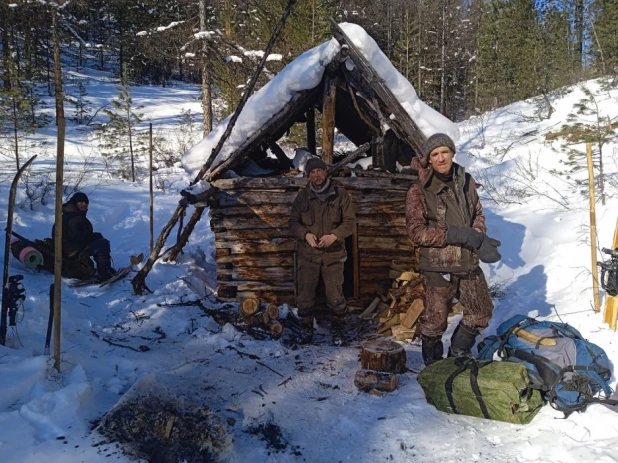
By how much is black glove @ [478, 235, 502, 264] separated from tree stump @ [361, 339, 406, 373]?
4.06 feet

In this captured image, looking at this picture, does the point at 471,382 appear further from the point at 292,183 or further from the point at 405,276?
the point at 292,183

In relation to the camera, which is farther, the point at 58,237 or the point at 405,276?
the point at 405,276

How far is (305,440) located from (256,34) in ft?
54.4

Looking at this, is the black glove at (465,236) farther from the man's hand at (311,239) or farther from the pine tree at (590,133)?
the pine tree at (590,133)

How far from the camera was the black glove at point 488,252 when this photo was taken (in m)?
3.76

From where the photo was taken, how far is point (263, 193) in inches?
271

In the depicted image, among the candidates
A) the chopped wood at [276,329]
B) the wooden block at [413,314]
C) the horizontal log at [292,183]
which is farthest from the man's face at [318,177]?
the wooden block at [413,314]

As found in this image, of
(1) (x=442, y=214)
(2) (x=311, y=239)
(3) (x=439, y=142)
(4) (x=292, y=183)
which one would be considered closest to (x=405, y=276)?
(2) (x=311, y=239)

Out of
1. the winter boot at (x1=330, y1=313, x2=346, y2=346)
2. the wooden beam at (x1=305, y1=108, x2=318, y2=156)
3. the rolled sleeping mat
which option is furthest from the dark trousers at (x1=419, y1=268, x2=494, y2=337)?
the rolled sleeping mat

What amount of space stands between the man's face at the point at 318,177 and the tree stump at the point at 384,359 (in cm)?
198

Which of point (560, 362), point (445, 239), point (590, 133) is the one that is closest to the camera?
point (560, 362)

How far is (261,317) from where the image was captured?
5793mm

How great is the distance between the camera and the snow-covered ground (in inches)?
120

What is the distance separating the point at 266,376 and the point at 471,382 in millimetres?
1974
